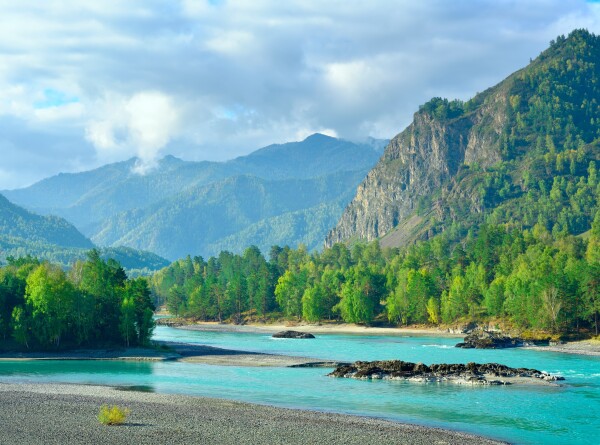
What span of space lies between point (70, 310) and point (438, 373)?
225 ft

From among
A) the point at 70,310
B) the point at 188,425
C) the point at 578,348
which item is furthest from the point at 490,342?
the point at 188,425

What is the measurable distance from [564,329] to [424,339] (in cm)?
3455

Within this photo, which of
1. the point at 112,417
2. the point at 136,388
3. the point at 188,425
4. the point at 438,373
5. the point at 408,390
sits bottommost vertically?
the point at 408,390

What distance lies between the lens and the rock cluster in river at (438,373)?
9844cm

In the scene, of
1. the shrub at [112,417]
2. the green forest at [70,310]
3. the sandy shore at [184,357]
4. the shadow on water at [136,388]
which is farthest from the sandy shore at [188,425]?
the green forest at [70,310]

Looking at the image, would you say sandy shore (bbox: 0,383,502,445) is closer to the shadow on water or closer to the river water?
the river water

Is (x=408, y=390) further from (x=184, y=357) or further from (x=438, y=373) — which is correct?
(x=184, y=357)

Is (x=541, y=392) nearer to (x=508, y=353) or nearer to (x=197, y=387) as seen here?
(x=197, y=387)

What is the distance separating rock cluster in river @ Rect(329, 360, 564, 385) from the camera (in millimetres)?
98438

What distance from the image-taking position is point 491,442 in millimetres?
59375

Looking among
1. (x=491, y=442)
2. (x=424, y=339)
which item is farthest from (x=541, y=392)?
(x=424, y=339)

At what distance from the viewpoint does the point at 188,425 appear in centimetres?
6269

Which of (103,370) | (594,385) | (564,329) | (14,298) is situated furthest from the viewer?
(564,329)

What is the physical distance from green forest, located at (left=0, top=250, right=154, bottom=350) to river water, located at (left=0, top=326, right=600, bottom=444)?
11828mm
